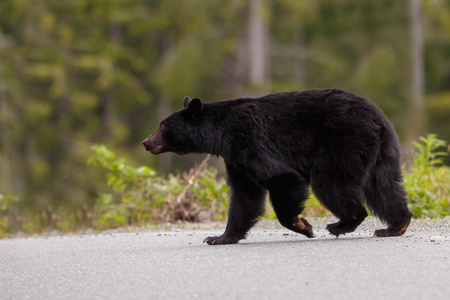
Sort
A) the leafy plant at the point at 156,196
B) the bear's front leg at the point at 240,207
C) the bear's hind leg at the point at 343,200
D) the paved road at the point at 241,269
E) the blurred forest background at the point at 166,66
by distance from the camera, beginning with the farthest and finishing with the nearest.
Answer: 1. the blurred forest background at the point at 166,66
2. the leafy plant at the point at 156,196
3. the bear's front leg at the point at 240,207
4. the bear's hind leg at the point at 343,200
5. the paved road at the point at 241,269

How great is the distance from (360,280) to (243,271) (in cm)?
82

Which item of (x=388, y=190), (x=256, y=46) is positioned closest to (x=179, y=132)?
(x=388, y=190)

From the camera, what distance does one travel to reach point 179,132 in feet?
24.8

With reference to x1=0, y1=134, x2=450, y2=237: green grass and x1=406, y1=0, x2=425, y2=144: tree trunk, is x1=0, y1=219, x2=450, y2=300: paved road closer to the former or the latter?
x1=0, y1=134, x2=450, y2=237: green grass

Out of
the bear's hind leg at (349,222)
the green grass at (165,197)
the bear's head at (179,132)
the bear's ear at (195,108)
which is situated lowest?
the green grass at (165,197)

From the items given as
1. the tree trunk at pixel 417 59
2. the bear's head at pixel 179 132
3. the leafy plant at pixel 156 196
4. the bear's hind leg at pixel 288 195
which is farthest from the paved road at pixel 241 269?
the tree trunk at pixel 417 59

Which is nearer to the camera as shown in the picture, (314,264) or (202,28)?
(314,264)

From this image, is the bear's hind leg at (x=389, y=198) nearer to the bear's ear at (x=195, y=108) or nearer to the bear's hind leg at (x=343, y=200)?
the bear's hind leg at (x=343, y=200)

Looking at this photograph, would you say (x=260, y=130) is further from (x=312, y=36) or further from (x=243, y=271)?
(x=312, y=36)

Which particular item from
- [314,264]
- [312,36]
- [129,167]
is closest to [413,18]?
[312,36]

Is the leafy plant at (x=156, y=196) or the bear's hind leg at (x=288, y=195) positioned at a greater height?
the bear's hind leg at (x=288, y=195)

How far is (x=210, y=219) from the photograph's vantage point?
10.4 metres

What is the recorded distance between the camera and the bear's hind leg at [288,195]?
677 cm

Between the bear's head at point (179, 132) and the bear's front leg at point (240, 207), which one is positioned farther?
the bear's head at point (179, 132)
